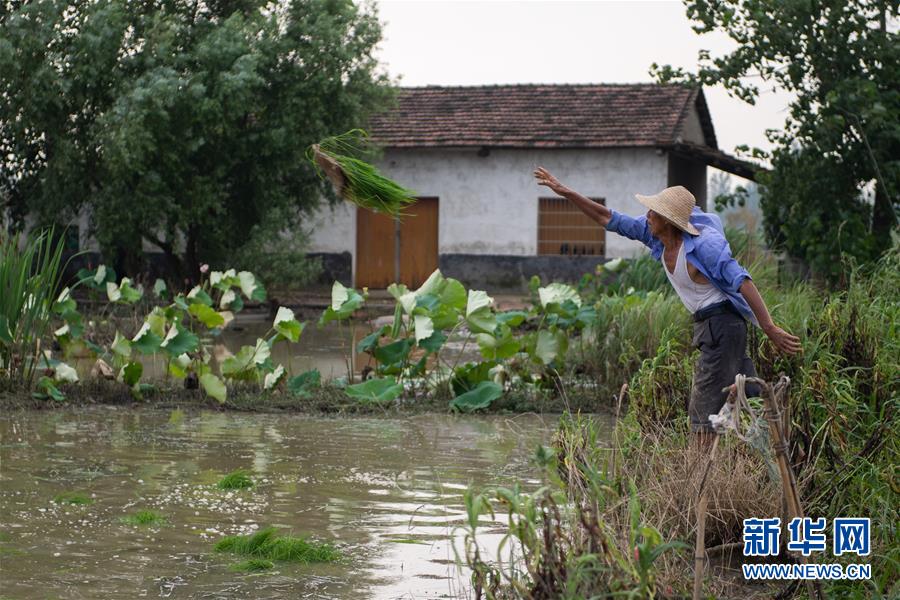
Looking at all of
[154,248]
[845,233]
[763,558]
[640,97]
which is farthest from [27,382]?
[640,97]

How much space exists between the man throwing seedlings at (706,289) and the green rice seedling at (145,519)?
2766mm

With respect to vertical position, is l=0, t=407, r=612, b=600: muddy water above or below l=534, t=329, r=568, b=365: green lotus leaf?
below

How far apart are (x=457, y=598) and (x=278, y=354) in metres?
9.71

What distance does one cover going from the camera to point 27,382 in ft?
32.5

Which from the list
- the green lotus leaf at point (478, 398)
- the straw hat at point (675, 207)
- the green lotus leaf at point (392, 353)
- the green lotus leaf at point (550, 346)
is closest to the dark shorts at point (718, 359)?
the straw hat at point (675, 207)

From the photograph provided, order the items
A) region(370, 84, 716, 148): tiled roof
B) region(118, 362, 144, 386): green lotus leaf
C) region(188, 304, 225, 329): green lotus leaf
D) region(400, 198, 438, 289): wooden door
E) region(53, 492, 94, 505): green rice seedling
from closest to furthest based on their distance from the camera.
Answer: region(53, 492, 94, 505): green rice seedling
region(118, 362, 144, 386): green lotus leaf
region(188, 304, 225, 329): green lotus leaf
region(370, 84, 716, 148): tiled roof
region(400, 198, 438, 289): wooden door

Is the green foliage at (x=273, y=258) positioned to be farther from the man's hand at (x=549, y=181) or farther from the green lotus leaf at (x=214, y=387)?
the man's hand at (x=549, y=181)

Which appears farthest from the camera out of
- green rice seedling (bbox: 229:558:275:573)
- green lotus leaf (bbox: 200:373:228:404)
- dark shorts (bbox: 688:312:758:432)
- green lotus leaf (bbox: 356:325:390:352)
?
green lotus leaf (bbox: 356:325:390:352)

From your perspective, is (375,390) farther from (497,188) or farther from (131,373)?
(497,188)

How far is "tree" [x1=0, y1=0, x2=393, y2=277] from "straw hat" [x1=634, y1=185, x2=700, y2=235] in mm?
12633

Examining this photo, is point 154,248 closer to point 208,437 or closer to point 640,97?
point 640,97

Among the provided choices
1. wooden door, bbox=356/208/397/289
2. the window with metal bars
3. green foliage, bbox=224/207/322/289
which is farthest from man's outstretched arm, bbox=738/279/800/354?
wooden door, bbox=356/208/397/289

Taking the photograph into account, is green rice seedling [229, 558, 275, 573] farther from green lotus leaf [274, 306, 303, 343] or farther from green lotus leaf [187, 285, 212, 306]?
green lotus leaf [187, 285, 212, 306]

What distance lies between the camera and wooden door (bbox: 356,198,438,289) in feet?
80.4
